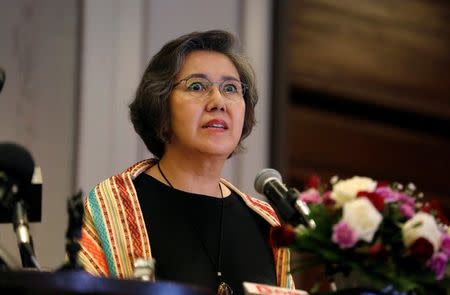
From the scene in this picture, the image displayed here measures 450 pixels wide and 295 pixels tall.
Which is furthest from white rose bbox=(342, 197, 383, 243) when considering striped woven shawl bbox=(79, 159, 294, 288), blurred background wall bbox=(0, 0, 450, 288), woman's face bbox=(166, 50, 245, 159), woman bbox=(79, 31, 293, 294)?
blurred background wall bbox=(0, 0, 450, 288)

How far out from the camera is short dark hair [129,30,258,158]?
117 inches

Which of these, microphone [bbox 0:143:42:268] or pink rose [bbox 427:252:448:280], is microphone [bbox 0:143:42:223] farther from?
pink rose [bbox 427:252:448:280]

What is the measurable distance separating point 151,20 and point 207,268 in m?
1.99

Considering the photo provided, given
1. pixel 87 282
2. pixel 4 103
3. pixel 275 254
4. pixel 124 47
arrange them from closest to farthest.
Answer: pixel 87 282, pixel 275 254, pixel 4 103, pixel 124 47

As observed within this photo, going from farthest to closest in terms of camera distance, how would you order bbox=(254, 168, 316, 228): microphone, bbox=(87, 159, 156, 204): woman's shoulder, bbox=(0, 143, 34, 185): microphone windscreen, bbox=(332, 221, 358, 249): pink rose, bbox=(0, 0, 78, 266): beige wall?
bbox=(0, 0, 78, 266): beige wall < bbox=(87, 159, 156, 204): woman's shoulder < bbox=(254, 168, 316, 228): microphone < bbox=(332, 221, 358, 249): pink rose < bbox=(0, 143, 34, 185): microphone windscreen

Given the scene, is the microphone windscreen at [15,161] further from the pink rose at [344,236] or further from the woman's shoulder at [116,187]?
the woman's shoulder at [116,187]

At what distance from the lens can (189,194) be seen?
9.57ft

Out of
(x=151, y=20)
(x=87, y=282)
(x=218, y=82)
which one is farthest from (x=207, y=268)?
(x=151, y=20)

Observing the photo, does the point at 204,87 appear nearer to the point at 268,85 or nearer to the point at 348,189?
the point at 348,189

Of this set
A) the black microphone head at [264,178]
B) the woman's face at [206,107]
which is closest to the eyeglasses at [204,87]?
the woman's face at [206,107]

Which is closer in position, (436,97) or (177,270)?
(177,270)

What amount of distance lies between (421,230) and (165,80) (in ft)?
3.09

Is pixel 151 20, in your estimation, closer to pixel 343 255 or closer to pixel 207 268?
pixel 207 268

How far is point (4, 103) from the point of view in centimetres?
409
